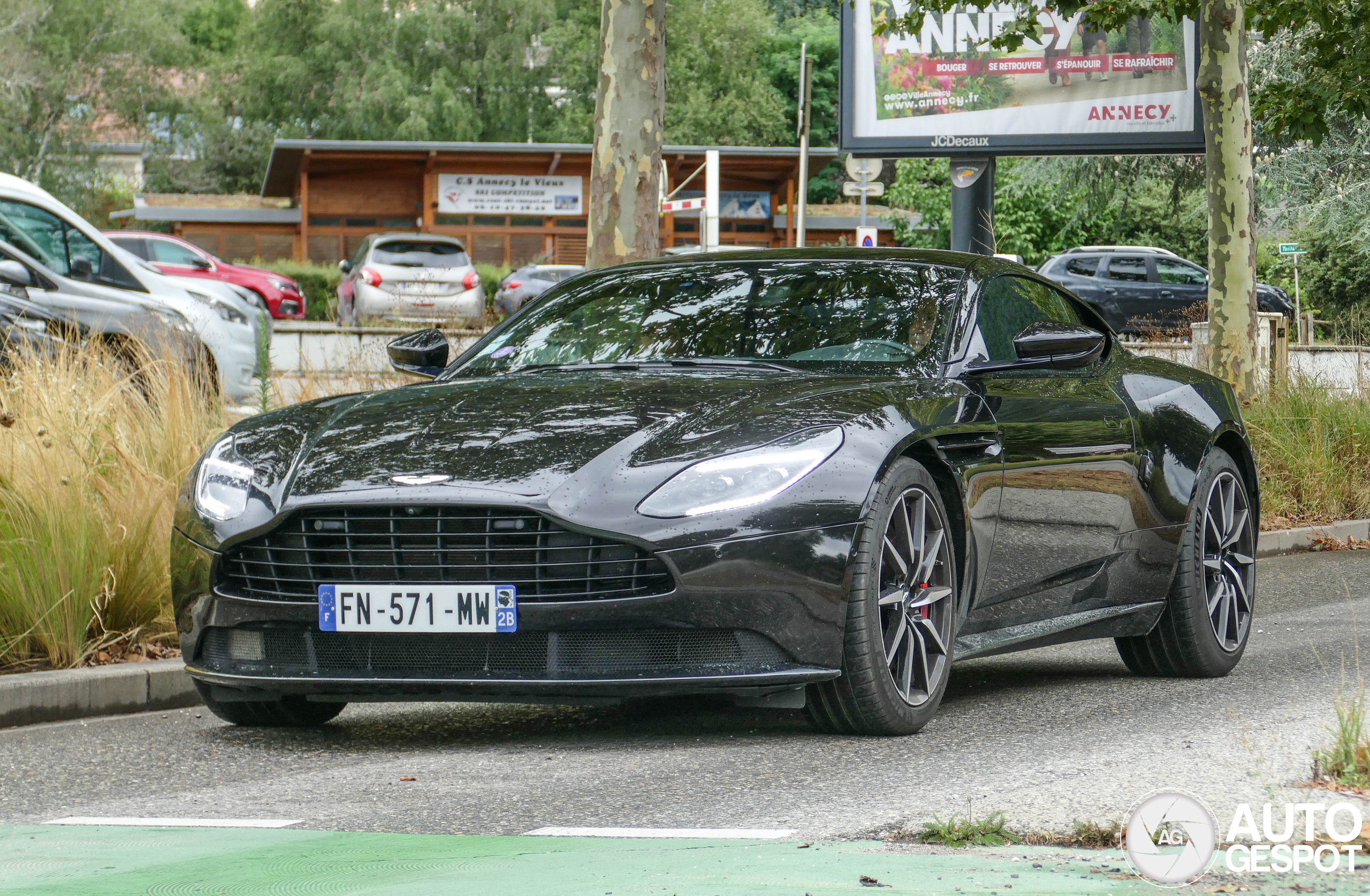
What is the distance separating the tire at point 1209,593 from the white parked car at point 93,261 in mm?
7805

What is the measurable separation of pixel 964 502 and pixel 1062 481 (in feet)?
2.36

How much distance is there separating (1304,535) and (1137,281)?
857 inches

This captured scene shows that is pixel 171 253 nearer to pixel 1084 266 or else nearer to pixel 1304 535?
pixel 1084 266

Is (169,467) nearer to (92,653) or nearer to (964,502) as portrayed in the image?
(92,653)

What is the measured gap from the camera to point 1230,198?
1597 centimetres

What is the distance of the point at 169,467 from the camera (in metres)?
7.60

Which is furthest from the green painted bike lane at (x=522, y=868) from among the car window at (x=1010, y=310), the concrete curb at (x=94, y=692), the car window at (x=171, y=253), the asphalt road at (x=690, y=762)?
the car window at (x=171, y=253)

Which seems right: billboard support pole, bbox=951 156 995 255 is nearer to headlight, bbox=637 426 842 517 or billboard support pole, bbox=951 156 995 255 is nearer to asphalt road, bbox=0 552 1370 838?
asphalt road, bbox=0 552 1370 838

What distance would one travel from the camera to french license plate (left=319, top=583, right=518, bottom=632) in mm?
4734

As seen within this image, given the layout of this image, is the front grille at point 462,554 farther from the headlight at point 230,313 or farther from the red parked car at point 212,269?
the red parked car at point 212,269

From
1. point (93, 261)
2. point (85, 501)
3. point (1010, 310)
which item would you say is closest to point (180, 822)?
point (85, 501)

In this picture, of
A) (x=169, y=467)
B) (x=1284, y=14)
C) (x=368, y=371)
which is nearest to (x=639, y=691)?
(x=169, y=467)
